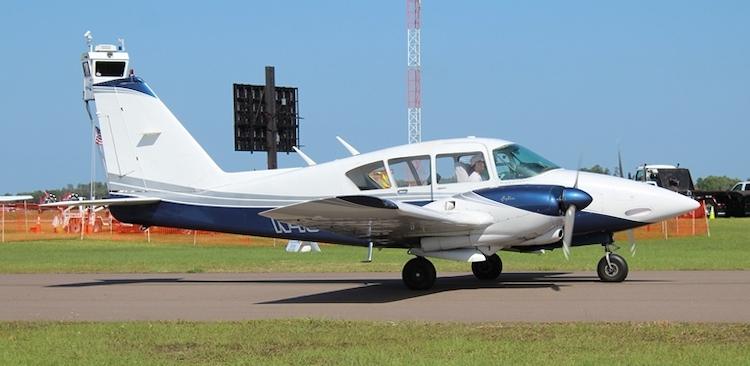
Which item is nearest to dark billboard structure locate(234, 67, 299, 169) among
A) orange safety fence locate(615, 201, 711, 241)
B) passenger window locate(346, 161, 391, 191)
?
orange safety fence locate(615, 201, 711, 241)

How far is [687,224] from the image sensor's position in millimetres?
41594

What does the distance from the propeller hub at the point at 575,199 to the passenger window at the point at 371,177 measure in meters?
3.35

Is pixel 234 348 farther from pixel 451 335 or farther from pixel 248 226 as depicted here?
pixel 248 226

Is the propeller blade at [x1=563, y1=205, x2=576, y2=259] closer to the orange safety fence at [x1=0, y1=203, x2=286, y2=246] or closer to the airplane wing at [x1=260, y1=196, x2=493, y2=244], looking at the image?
the airplane wing at [x1=260, y1=196, x2=493, y2=244]

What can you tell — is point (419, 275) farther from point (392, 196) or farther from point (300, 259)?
point (300, 259)

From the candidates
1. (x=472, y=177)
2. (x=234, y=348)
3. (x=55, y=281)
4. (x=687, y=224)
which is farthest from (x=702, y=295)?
(x=687, y=224)

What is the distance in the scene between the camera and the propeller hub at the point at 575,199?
15594mm

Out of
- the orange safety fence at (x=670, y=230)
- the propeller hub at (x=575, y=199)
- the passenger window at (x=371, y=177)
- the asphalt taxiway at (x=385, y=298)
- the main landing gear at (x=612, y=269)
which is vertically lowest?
the orange safety fence at (x=670, y=230)

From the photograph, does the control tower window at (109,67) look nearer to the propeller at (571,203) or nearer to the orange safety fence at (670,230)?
the propeller at (571,203)

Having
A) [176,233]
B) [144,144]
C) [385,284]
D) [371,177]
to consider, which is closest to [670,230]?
[176,233]

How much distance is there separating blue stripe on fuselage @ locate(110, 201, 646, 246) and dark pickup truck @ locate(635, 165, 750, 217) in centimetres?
4541

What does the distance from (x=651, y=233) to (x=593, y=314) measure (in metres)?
26.3

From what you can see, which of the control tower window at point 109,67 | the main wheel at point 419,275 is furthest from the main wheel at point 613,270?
the control tower window at point 109,67

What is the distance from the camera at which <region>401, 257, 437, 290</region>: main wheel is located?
54.7ft
